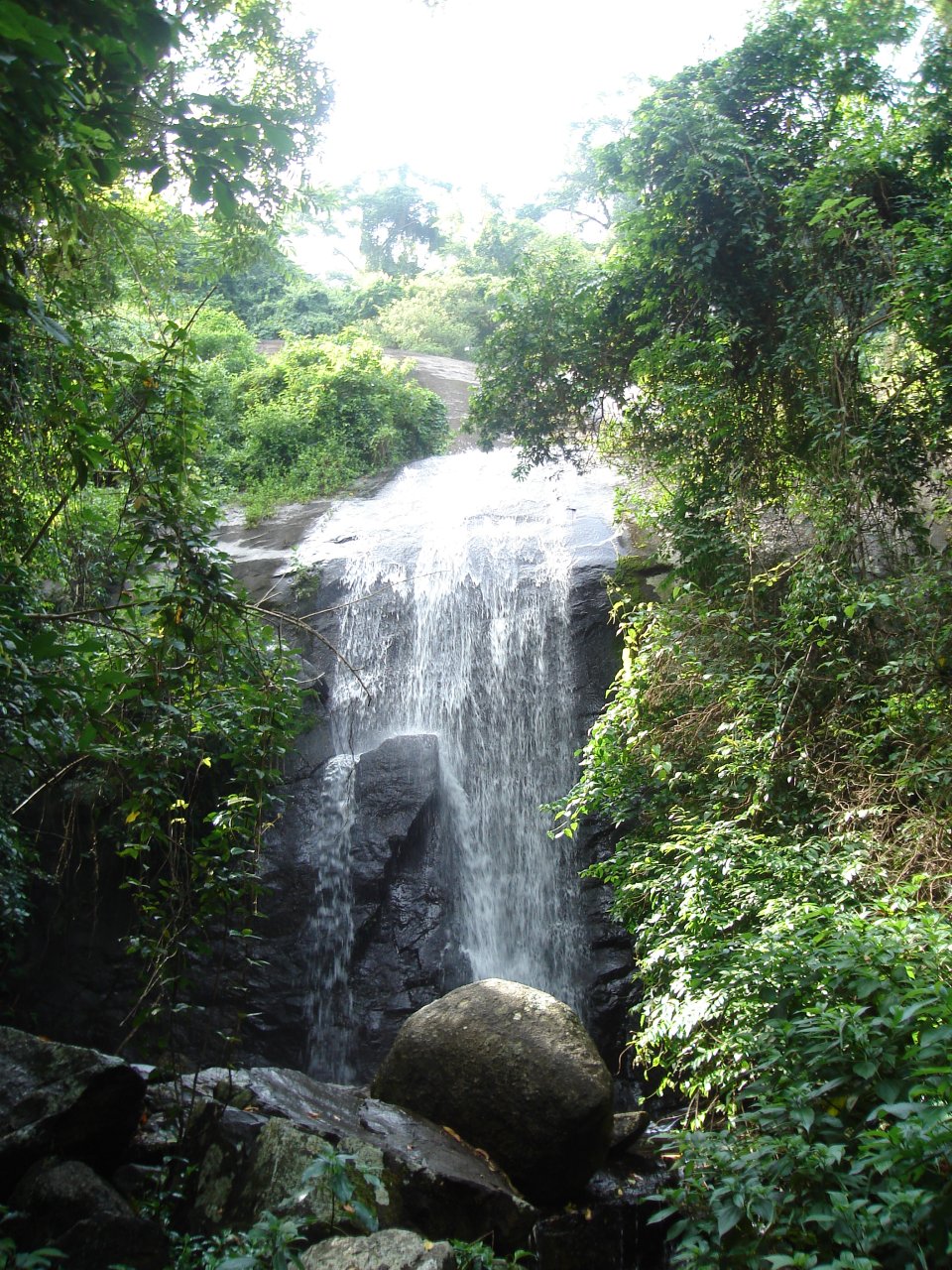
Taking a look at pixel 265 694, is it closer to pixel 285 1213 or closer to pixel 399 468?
pixel 285 1213

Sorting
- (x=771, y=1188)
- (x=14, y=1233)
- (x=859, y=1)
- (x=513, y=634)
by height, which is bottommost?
(x=14, y=1233)

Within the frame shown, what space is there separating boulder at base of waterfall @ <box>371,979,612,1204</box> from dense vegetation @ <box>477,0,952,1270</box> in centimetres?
53

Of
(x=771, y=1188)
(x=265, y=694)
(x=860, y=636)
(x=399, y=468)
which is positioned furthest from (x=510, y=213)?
(x=771, y=1188)

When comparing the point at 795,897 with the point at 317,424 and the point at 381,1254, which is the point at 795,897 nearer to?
the point at 381,1254

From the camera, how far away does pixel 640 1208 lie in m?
5.42

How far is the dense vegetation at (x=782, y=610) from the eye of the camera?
336 cm

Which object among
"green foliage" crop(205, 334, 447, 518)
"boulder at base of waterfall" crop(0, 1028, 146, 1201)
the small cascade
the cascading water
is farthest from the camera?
"green foliage" crop(205, 334, 447, 518)

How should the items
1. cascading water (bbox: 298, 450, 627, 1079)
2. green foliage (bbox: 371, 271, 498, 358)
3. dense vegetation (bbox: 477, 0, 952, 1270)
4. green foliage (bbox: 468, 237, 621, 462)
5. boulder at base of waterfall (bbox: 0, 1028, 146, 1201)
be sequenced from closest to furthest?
dense vegetation (bbox: 477, 0, 952, 1270)
boulder at base of waterfall (bbox: 0, 1028, 146, 1201)
cascading water (bbox: 298, 450, 627, 1079)
green foliage (bbox: 468, 237, 621, 462)
green foliage (bbox: 371, 271, 498, 358)

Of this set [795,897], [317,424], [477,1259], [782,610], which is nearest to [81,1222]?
[477,1259]

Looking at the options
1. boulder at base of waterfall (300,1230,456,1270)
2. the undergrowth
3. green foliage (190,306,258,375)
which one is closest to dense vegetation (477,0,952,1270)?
the undergrowth

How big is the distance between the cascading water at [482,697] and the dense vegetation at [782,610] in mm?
1438

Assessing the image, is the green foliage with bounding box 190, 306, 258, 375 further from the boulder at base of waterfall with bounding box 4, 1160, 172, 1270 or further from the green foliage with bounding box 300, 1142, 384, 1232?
the green foliage with bounding box 300, 1142, 384, 1232

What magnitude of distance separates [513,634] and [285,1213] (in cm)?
843

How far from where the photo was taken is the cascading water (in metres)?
10.1
